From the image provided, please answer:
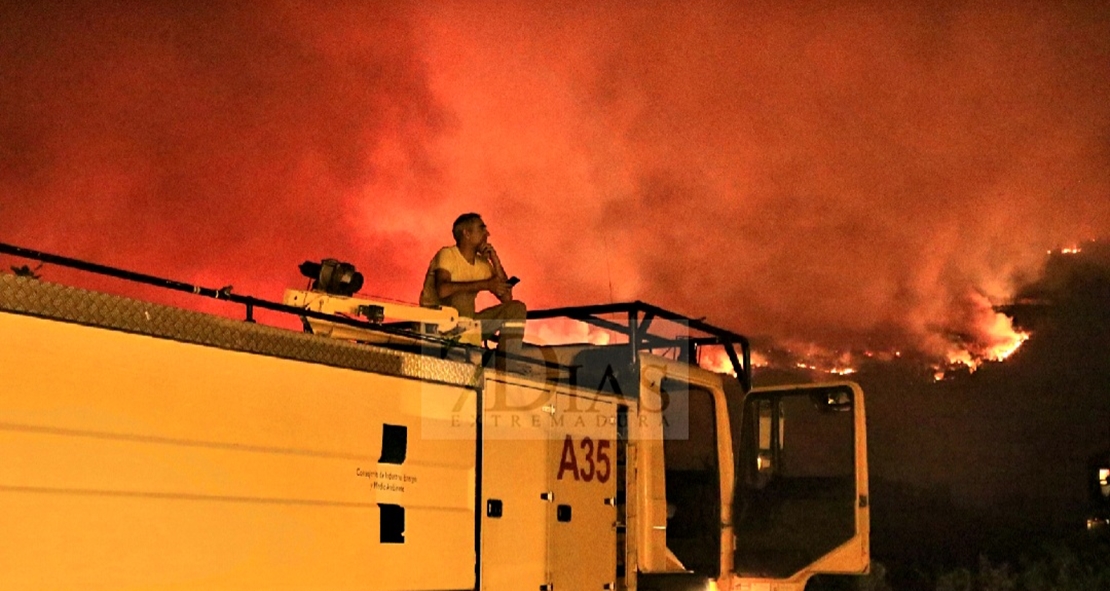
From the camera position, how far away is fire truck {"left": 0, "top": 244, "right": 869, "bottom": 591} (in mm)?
4742

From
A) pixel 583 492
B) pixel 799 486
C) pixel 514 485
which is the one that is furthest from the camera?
pixel 799 486

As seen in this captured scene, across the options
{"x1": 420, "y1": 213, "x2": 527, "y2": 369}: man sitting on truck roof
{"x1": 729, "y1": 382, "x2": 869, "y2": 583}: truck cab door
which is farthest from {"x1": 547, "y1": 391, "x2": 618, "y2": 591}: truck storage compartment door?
{"x1": 729, "y1": 382, "x2": 869, "y2": 583}: truck cab door

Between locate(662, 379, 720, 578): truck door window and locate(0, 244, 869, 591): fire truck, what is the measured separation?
0.02 metres

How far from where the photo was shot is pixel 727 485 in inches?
353

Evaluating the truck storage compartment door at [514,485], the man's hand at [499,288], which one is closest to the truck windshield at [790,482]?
the truck storage compartment door at [514,485]

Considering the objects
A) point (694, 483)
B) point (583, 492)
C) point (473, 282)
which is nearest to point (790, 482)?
point (694, 483)

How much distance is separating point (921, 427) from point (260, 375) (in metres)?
44.1

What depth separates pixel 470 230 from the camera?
27.0 feet

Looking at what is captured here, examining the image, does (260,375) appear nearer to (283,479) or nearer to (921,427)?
(283,479)

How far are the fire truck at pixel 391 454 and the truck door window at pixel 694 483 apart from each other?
18 millimetres

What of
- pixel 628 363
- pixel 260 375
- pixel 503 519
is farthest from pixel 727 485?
pixel 260 375

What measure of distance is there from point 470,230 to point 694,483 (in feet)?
8.76

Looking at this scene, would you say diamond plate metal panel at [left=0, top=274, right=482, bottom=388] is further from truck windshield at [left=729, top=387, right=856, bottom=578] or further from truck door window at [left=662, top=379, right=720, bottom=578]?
truck windshield at [left=729, top=387, right=856, bottom=578]

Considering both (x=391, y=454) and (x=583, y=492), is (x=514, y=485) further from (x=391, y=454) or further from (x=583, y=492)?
(x=391, y=454)
